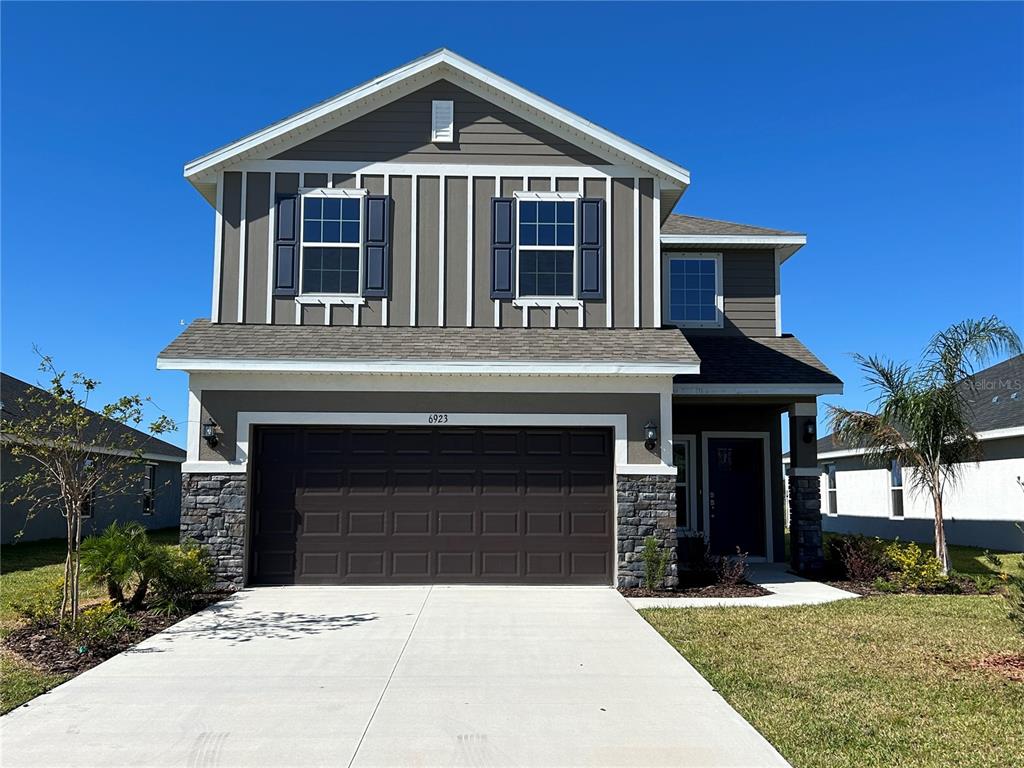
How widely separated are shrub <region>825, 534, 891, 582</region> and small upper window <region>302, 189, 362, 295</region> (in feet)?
29.0

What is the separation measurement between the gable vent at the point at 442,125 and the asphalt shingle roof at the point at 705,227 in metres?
4.96

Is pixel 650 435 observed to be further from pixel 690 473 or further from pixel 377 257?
pixel 377 257

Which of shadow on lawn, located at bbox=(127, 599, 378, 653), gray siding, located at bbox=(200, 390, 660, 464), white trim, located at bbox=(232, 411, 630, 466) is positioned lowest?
shadow on lawn, located at bbox=(127, 599, 378, 653)

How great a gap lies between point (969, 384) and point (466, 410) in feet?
28.0

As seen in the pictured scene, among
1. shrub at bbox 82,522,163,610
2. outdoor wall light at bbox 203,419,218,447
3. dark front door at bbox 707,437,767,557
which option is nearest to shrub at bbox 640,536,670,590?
dark front door at bbox 707,437,767,557

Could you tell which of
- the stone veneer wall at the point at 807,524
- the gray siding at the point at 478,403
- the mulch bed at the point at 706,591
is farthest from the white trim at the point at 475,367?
the stone veneer wall at the point at 807,524

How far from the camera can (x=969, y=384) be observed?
45.1ft

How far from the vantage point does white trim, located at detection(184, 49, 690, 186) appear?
40.9 feet

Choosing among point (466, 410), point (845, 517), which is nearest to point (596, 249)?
point (466, 410)

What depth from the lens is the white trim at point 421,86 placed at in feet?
40.9

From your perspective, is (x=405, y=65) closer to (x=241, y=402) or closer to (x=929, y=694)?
(x=241, y=402)

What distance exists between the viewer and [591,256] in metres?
12.7

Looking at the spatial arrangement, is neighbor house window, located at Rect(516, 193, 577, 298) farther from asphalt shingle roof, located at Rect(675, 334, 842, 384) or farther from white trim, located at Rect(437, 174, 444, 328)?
asphalt shingle roof, located at Rect(675, 334, 842, 384)

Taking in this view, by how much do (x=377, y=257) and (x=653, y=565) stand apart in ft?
20.2
